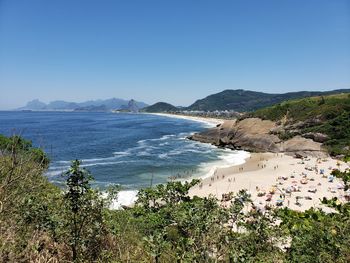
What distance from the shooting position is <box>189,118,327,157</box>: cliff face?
2242 inches

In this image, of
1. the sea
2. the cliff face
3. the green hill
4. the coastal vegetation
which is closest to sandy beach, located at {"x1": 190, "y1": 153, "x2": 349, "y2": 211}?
the sea

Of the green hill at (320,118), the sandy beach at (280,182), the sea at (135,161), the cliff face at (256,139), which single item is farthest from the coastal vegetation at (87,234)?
the cliff face at (256,139)

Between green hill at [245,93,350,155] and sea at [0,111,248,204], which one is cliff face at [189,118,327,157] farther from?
sea at [0,111,248,204]

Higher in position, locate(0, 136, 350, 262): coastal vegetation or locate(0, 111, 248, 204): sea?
locate(0, 136, 350, 262): coastal vegetation

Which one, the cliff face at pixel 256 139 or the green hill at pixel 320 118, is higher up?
the green hill at pixel 320 118

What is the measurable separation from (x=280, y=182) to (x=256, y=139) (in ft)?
96.8

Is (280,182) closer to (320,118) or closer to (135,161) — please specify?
(135,161)

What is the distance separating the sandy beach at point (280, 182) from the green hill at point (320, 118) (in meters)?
8.88

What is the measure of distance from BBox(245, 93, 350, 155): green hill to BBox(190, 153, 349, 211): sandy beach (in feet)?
29.1

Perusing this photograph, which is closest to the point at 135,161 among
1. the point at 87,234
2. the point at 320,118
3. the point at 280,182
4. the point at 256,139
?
the point at 280,182

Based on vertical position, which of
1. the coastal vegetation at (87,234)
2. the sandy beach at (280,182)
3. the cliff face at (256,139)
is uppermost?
the coastal vegetation at (87,234)

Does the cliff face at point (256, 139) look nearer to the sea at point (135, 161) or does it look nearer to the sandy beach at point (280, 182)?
the sea at point (135, 161)

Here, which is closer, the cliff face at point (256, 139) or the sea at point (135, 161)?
the sea at point (135, 161)

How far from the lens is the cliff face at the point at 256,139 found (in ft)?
187
